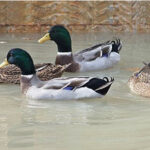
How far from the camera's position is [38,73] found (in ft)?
27.1

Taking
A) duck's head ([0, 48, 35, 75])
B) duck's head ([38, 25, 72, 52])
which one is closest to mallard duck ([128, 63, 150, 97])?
duck's head ([0, 48, 35, 75])

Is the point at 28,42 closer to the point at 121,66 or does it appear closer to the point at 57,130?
the point at 121,66

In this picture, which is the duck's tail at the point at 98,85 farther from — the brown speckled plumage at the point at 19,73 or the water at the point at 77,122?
the brown speckled plumage at the point at 19,73

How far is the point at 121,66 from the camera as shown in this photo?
9.80m

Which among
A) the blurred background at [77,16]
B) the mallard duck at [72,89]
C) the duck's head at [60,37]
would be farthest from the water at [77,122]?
the blurred background at [77,16]

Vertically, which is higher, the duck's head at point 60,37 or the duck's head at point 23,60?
the duck's head at point 23,60

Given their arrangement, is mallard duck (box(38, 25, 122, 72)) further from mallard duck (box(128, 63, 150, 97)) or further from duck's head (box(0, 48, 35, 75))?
duck's head (box(0, 48, 35, 75))

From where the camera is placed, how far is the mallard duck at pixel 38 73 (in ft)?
26.7

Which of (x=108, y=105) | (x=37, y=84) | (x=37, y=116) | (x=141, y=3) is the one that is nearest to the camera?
(x=37, y=116)

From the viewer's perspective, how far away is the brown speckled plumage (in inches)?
320

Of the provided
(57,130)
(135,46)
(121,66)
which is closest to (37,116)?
(57,130)

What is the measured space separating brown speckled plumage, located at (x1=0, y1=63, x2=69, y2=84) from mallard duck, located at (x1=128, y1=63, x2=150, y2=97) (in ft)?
3.91

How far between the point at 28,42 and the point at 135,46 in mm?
2336

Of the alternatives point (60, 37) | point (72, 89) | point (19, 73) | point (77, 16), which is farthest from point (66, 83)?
point (77, 16)
